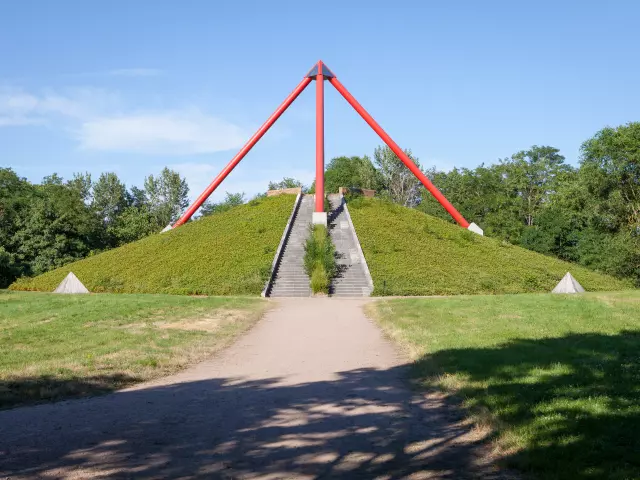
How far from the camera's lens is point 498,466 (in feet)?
17.2

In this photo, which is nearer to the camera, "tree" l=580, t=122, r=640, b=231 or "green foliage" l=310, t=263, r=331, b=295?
"green foliage" l=310, t=263, r=331, b=295

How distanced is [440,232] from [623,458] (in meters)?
36.9

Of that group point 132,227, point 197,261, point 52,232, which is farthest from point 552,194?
point 52,232

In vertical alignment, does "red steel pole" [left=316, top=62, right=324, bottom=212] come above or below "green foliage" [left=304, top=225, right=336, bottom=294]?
above

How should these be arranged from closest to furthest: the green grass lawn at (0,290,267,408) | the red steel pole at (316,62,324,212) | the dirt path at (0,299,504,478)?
the dirt path at (0,299,504,478) < the green grass lawn at (0,290,267,408) < the red steel pole at (316,62,324,212)

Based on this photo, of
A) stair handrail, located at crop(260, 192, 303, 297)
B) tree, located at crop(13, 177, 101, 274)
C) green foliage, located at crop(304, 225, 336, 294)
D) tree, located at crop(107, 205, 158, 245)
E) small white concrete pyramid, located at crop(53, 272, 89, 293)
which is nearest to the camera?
small white concrete pyramid, located at crop(53, 272, 89, 293)

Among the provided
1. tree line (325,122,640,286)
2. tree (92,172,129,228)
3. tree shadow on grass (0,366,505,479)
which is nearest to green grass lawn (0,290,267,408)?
tree shadow on grass (0,366,505,479)

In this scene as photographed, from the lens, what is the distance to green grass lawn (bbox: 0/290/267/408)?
895cm

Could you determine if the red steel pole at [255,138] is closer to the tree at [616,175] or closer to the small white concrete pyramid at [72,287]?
the small white concrete pyramid at [72,287]

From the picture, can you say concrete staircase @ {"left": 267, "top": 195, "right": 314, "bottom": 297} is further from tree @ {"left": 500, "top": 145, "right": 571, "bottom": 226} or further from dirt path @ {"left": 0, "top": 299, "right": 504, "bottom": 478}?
tree @ {"left": 500, "top": 145, "right": 571, "bottom": 226}

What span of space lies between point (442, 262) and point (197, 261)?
14.5 meters


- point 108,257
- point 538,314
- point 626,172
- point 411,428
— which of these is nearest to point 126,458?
point 411,428

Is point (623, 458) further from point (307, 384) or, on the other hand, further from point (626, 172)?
point (626, 172)

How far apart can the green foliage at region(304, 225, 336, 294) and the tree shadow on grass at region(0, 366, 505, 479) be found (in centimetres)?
1994
